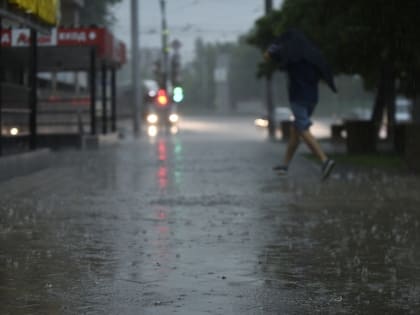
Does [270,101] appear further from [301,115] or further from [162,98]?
[301,115]

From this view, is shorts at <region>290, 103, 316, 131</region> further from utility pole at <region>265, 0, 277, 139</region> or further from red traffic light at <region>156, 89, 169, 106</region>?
red traffic light at <region>156, 89, 169, 106</region>

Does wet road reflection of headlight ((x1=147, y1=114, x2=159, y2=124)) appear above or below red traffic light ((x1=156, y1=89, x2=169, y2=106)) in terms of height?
below

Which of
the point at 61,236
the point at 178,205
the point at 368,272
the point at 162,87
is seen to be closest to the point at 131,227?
the point at 61,236

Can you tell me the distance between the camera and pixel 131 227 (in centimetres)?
1155

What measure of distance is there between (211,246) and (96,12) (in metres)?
69.9

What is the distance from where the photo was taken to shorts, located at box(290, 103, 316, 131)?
714 inches

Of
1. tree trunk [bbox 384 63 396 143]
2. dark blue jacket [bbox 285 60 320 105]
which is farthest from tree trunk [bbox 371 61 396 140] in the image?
dark blue jacket [bbox 285 60 320 105]

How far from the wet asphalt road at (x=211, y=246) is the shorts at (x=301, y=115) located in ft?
2.76

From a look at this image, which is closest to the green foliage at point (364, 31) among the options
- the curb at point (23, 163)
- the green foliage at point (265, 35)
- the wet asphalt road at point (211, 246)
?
the green foliage at point (265, 35)

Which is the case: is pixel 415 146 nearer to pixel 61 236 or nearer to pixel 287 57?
pixel 287 57

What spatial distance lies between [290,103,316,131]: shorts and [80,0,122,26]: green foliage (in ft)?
191

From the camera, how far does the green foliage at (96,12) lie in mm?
76312

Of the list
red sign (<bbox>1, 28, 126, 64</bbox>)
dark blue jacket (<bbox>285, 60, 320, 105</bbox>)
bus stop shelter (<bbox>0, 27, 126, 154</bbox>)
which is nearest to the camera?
dark blue jacket (<bbox>285, 60, 320, 105</bbox>)

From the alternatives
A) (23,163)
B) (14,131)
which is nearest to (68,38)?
(14,131)
